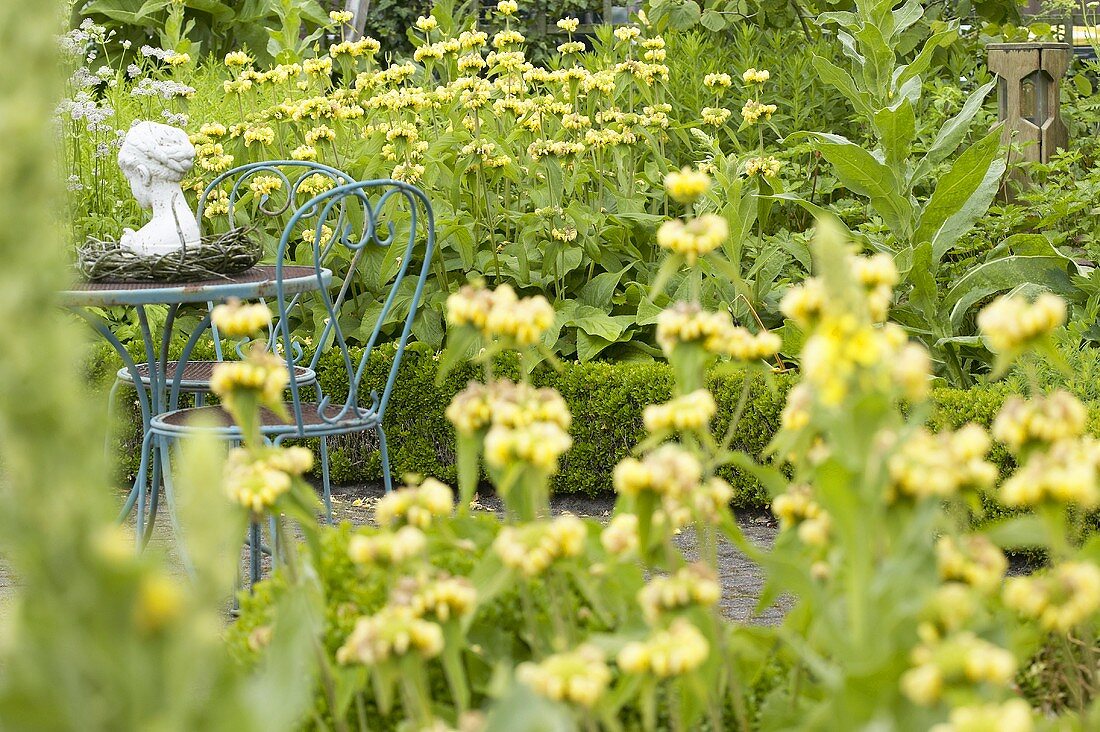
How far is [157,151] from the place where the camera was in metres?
3.68

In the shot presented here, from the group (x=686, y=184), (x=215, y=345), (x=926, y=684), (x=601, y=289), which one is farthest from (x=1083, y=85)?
(x=926, y=684)

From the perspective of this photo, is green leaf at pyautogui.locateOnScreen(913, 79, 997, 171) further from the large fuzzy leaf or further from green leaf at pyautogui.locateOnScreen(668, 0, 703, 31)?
green leaf at pyautogui.locateOnScreen(668, 0, 703, 31)

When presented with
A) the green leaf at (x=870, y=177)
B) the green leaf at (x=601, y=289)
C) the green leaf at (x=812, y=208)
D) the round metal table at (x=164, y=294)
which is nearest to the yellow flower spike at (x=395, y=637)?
the round metal table at (x=164, y=294)

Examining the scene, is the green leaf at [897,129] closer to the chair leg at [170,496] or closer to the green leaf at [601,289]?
the green leaf at [601,289]

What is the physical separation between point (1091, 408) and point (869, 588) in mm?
2990

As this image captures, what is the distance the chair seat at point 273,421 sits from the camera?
11.1 feet

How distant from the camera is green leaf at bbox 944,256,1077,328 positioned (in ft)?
15.1

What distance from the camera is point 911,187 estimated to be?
4656mm

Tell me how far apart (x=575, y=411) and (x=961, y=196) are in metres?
1.58

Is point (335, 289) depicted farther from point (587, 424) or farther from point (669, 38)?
point (669, 38)

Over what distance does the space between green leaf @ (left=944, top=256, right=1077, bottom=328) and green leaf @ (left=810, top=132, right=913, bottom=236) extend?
0.30m

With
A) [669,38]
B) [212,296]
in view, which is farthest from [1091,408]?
[669,38]

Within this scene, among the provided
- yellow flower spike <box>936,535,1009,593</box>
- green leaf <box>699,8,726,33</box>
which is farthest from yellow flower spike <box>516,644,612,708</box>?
green leaf <box>699,8,726,33</box>

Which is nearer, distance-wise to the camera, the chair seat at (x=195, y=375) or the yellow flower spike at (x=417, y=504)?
the yellow flower spike at (x=417, y=504)
